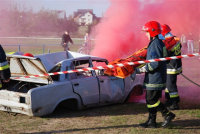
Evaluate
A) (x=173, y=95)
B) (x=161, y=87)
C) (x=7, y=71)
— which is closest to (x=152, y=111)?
(x=161, y=87)

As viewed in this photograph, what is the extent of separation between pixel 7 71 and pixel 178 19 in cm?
809

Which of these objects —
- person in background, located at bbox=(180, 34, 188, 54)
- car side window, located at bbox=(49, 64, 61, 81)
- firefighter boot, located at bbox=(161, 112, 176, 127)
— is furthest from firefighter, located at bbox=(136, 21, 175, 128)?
person in background, located at bbox=(180, 34, 188, 54)

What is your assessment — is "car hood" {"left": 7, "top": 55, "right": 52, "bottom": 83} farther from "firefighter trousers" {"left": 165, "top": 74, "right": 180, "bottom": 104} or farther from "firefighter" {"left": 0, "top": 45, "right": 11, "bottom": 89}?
"firefighter trousers" {"left": 165, "top": 74, "right": 180, "bottom": 104}

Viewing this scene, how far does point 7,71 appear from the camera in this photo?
602cm

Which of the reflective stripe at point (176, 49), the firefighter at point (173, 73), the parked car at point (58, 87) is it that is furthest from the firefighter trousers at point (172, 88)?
the parked car at point (58, 87)

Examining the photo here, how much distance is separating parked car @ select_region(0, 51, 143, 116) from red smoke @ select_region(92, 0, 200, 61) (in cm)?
444

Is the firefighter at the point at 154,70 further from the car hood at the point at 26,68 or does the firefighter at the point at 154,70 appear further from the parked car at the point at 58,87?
the car hood at the point at 26,68

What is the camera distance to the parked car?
583cm

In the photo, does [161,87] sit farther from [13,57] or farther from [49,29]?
[49,29]

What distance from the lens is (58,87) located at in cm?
600

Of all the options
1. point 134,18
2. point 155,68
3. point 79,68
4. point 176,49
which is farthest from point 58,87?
point 134,18

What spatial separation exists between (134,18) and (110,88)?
567cm

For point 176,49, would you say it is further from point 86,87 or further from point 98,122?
point 98,122

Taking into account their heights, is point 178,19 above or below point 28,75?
above
